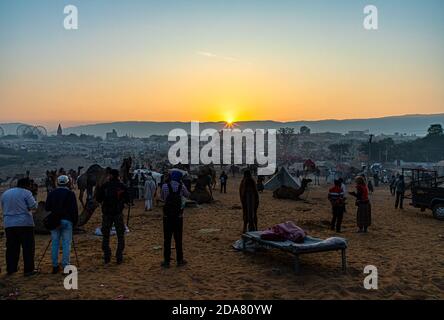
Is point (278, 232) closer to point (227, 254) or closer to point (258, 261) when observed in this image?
point (258, 261)

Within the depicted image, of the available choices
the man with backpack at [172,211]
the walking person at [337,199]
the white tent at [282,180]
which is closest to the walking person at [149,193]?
the walking person at [337,199]

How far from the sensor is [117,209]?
8.53 meters

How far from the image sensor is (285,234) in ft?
28.7

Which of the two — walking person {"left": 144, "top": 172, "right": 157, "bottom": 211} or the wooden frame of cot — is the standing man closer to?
the wooden frame of cot

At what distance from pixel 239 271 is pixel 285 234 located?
1.25m

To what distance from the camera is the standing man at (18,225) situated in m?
7.68

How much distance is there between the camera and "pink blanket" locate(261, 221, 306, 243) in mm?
8594

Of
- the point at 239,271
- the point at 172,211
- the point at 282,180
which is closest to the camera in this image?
the point at 239,271

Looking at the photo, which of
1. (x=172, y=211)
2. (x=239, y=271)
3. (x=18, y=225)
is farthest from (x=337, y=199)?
(x=18, y=225)

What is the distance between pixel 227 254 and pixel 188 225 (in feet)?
14.4

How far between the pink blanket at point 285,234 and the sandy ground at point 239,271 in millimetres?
508

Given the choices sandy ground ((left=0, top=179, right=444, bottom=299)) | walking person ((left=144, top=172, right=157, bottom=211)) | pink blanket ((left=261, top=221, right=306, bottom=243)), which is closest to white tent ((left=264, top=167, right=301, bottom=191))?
walking person ((left=144, top=172, right=157, bottom=211))

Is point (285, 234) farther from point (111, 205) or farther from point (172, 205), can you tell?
point (111, 205)
